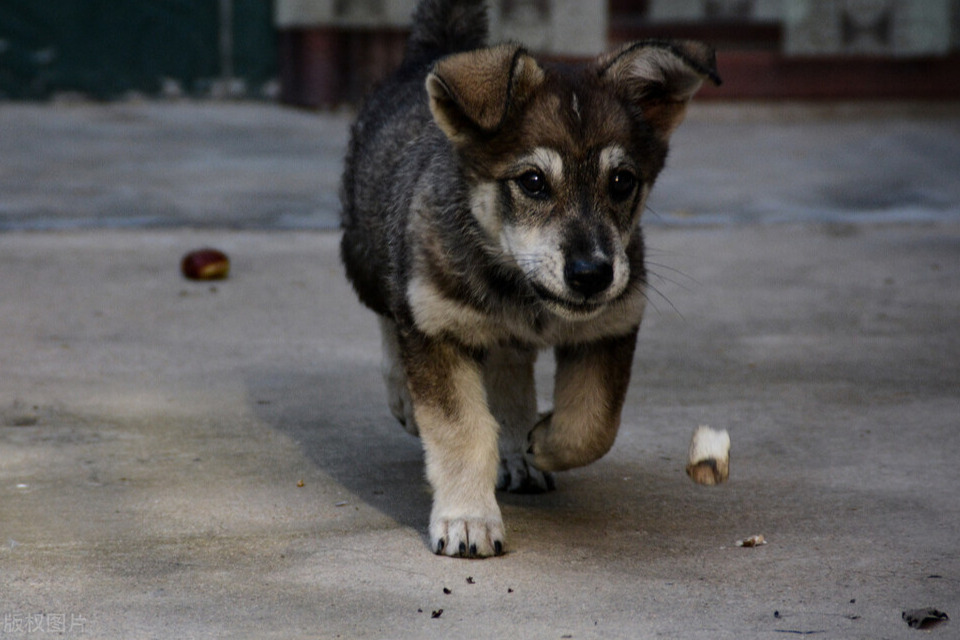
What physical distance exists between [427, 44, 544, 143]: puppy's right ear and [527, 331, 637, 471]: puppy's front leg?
718 millimetres

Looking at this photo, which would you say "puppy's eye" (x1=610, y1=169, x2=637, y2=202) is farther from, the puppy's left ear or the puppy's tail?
the puppy's tail

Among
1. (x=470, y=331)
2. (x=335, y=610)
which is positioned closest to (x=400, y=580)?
(x=335, y=610)

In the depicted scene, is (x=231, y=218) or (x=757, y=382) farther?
(x=231, y=218)

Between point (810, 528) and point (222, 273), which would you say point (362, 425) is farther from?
point (222, 273)

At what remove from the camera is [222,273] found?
683 cm

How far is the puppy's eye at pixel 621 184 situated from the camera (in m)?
3.71

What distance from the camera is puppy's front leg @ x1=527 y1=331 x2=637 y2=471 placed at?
12.8ft

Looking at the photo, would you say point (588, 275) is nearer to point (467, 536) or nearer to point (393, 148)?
point (467, 536)

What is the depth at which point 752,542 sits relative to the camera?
12.2 ft

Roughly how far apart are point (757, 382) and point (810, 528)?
5.08 ft

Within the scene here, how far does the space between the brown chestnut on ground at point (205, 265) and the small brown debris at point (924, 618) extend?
4.34 meters

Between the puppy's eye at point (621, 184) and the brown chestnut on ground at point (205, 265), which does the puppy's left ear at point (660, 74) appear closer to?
the puppy's eye at point (621, 184)

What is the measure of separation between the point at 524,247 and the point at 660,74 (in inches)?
27.3

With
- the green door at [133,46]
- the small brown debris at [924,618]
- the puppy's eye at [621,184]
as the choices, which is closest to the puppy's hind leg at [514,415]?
the puppy's eye at [621,184]
